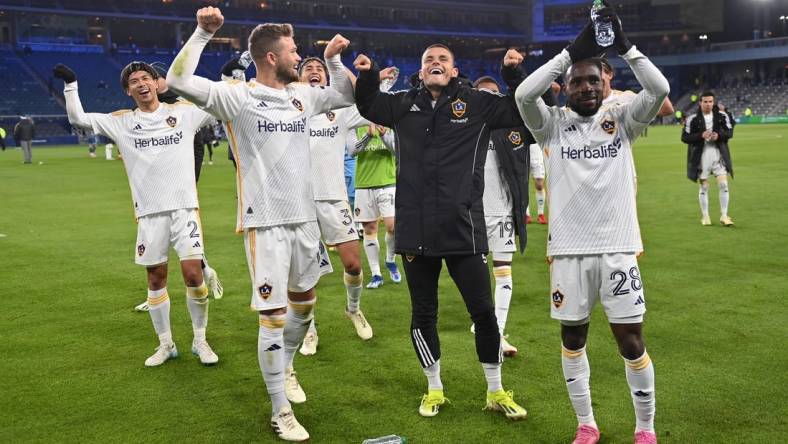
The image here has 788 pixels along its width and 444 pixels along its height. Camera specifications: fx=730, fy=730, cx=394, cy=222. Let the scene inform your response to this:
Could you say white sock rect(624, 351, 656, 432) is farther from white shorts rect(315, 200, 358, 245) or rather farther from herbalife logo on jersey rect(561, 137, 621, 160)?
white shorts rect(315, 200, 358, 245)

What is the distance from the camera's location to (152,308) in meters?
6.73

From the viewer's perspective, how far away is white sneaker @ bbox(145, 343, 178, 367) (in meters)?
6.65

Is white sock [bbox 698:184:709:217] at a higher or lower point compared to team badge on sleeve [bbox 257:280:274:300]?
lower

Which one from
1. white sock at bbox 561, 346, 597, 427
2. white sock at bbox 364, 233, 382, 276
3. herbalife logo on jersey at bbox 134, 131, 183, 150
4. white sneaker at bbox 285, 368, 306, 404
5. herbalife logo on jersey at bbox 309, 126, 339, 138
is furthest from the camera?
white sock at bbox 364, 233, 382, 276

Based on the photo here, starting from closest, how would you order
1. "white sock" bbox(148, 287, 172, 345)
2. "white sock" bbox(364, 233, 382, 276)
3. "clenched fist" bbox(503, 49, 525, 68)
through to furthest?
"clenched fist" bbox(503, 49, 525, 68)
"white sock" bbox(148, 287, 172, 345)
"white sock" bbox(364, 233, 382, 276)

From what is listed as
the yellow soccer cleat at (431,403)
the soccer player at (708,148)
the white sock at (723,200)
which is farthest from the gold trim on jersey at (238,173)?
the white sock at (723,200)

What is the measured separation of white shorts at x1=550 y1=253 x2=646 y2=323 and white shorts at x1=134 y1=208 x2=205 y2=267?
3414mm

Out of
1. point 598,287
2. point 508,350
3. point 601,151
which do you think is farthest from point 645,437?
point 508,350

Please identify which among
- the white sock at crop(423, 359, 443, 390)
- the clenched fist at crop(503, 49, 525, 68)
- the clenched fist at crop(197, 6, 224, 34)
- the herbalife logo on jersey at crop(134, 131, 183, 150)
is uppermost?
the clenched fist at crop(197, 6, 224, 34)

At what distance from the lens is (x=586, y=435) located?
4.72 meters

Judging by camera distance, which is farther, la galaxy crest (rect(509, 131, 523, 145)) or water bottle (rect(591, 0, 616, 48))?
la galaxy crest (rect(509, 131, 523, 145))

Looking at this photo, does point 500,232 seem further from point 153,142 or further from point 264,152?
point 153,142

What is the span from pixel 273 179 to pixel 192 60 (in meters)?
0.96

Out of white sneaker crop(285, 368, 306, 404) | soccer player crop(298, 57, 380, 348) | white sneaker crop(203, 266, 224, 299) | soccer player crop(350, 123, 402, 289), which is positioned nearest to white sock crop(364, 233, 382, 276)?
soccer player crop(350, 123, 402, 289)
